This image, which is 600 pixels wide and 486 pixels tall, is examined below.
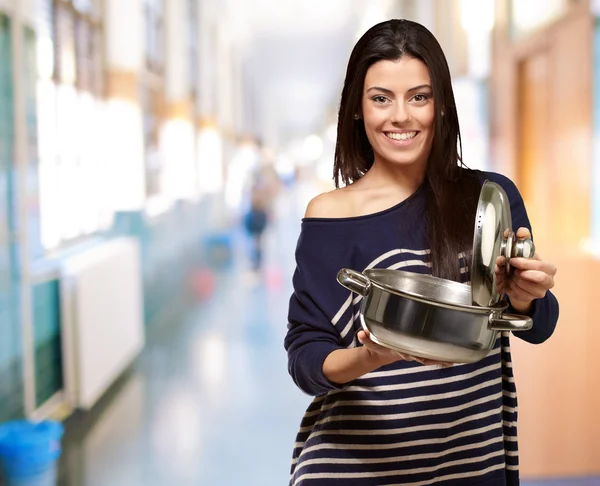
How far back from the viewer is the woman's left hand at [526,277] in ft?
2.76

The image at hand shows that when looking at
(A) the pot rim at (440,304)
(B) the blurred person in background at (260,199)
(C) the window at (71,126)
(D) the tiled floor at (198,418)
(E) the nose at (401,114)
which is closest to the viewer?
(A) the pot rim at (440,304)

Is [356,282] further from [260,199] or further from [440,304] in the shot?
[260,199]

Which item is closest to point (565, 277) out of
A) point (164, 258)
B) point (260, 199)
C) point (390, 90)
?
point (390, 90)

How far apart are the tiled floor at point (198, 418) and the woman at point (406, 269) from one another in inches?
70.1

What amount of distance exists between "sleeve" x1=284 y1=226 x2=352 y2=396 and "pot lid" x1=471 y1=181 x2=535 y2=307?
224 millimetres

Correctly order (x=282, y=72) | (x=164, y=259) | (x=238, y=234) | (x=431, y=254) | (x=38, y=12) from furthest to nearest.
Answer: (x=282, y=72) → (x=238, y=234) → (x=164, y=259) → (x=38, y=12) → (x=431, y=254)

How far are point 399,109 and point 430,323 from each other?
1.02ft

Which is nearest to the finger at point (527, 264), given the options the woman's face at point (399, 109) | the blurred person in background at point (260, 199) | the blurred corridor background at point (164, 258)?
the woman's face at point (399, 109)

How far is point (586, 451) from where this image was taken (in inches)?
101

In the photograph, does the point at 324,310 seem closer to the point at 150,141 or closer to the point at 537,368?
the point at 537,368

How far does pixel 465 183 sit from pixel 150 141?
6363 millimetres

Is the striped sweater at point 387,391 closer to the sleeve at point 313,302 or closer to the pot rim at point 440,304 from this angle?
the sleeve at point 313,302

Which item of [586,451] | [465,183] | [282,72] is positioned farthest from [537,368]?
[282,72]

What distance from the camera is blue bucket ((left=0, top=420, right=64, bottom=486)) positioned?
2516 mm
